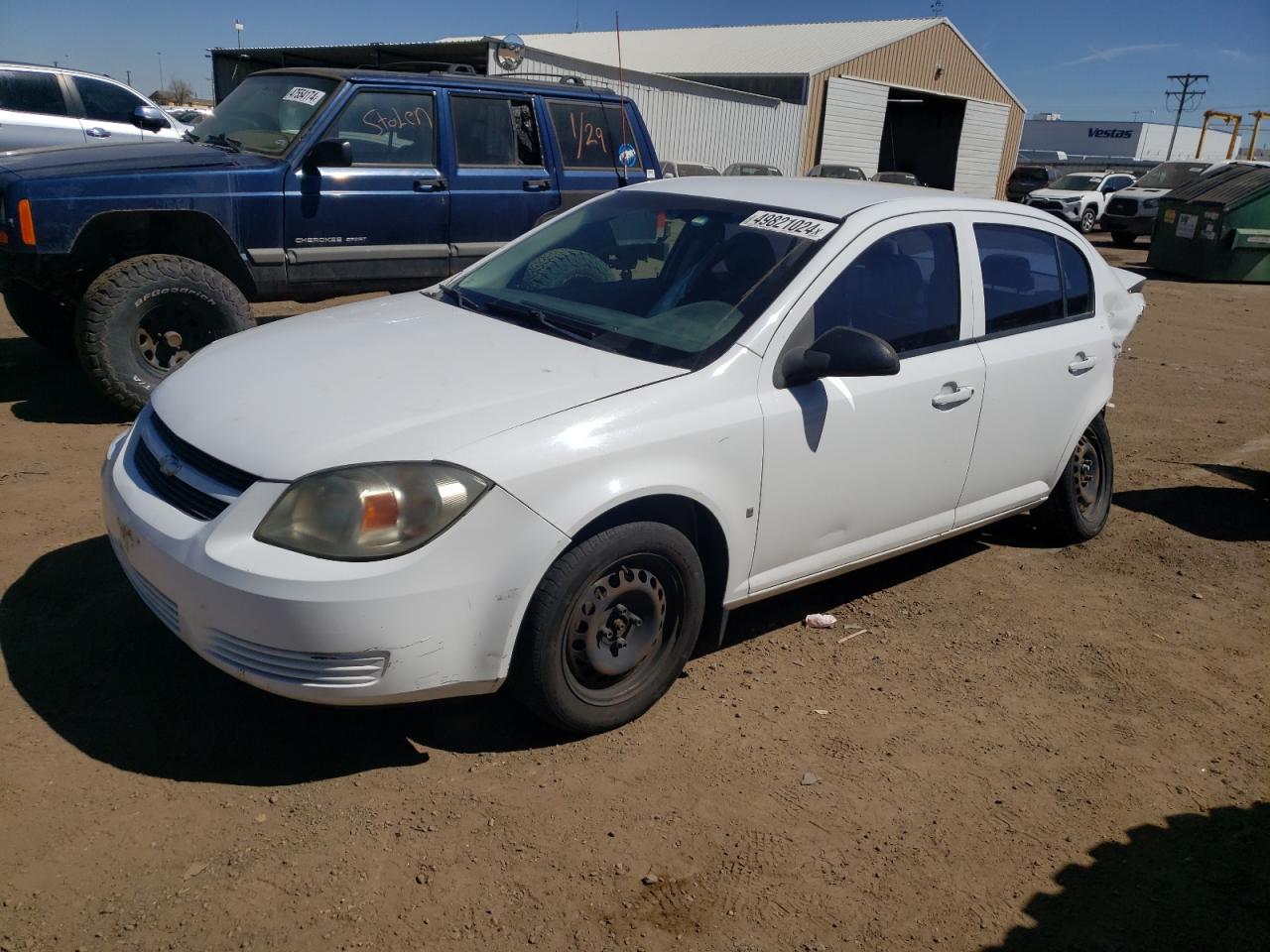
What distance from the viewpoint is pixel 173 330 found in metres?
5.95

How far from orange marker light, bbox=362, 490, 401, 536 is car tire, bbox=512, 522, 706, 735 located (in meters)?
0.47

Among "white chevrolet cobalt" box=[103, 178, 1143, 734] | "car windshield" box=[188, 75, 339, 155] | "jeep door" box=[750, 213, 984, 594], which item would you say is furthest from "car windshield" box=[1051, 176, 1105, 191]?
"jeep door" box=[750, 213, 984, 594]

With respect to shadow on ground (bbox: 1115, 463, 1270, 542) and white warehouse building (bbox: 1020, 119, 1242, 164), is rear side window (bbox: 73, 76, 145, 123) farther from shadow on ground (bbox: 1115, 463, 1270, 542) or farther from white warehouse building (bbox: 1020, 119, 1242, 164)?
white warehouse building (bbox: 1020, 119, 1242, 164)

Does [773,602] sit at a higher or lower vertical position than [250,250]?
lower

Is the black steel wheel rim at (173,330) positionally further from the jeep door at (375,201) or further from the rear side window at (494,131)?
the rear side window at (494,131)

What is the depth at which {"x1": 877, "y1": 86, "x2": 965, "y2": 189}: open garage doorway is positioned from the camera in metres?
37.7

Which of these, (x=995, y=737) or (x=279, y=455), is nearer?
(x=279, y=455)

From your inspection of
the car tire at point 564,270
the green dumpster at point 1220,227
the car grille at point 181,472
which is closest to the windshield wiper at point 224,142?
the car tire at point 564,270

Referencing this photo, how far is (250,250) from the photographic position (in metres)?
6.26

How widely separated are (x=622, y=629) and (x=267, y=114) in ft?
16.8

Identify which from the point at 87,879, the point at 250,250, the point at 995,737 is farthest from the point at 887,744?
the point at 250,250

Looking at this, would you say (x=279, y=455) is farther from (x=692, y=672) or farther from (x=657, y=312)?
(x=692, y=672)

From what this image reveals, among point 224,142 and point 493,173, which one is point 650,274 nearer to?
point 493,173

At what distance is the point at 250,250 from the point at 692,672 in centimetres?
411
